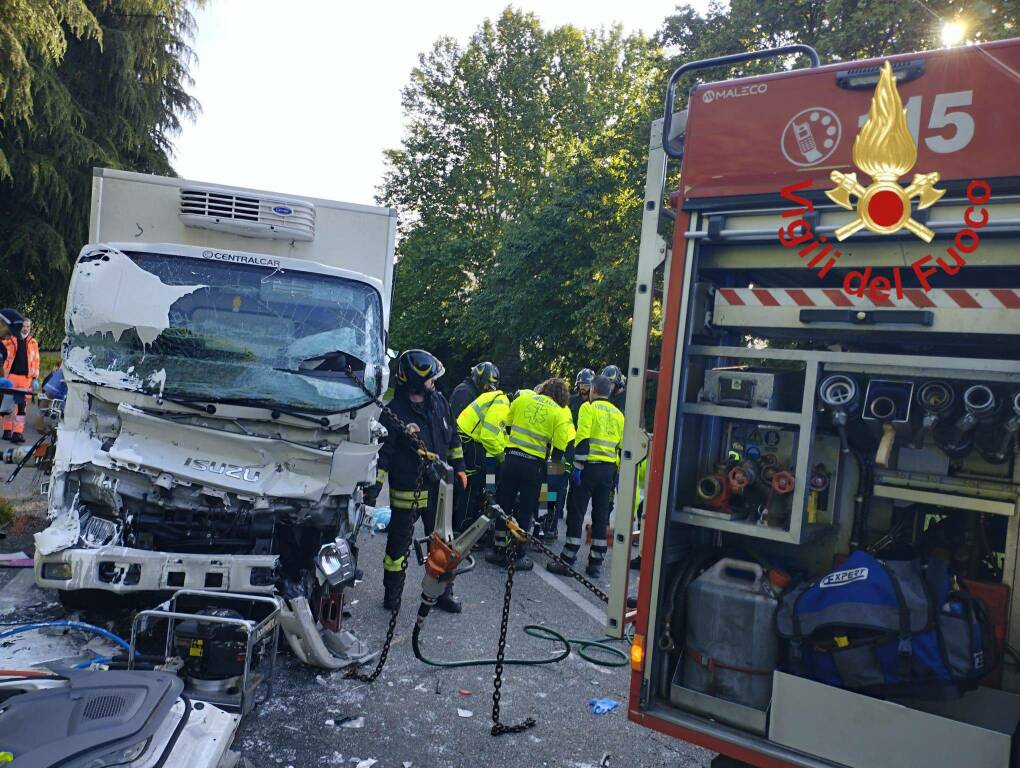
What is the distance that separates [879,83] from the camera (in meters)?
2.99

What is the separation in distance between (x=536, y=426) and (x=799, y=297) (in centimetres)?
468

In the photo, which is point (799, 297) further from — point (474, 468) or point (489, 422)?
point (474, 468)

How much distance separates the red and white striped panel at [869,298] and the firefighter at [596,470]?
4.54 m

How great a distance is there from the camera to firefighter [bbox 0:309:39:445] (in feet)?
31.3

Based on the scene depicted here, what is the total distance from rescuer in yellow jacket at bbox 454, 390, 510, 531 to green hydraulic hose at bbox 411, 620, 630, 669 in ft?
8.63

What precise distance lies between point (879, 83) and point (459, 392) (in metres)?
7.06

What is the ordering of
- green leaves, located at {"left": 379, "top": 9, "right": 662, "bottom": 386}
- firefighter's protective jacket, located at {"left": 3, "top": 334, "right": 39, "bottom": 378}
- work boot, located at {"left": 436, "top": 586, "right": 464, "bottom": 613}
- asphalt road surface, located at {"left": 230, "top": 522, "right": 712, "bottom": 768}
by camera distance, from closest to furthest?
asphalt road surface, located at {"left": 230, "top": 522, "right": 712, "bottom": 768}
work boot, located at {"left": 436, "top": 586, "right": 464, "bottom": 613}
firefighter's protective jacket, located at {"left": 3, "top": 334, "right": 39, "bottom": 378}
green leaves, located at {"left": 379, "top": 9, "right": 662, "bottom": 386}

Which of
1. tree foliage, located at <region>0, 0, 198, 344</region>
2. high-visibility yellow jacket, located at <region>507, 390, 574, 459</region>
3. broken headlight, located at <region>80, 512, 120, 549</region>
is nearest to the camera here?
broken headlight, located at <region>80, 512, 120, 549</region>

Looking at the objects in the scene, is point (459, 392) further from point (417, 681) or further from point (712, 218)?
point (712, 218)

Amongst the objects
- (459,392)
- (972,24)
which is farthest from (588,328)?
(459,392)

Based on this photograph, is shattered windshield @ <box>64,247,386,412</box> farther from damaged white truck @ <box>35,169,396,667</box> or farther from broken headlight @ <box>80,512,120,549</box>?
broken headlight @ <box>80,512,120,549</box>

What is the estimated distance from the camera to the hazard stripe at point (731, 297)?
3.42 metres

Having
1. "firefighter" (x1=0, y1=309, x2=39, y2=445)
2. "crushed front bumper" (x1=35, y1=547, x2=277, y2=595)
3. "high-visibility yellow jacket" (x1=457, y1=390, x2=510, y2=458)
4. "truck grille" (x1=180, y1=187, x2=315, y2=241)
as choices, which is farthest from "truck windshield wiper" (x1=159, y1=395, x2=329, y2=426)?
"firefighter" (x1=0, y1=309, x2=39, y2=445)

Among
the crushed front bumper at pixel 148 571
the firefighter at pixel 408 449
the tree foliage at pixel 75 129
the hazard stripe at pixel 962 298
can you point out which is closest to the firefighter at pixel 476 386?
the firefighter at pixel 408 449
